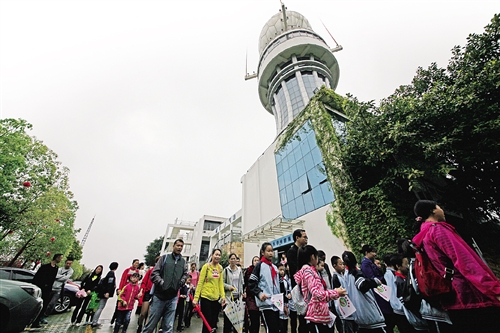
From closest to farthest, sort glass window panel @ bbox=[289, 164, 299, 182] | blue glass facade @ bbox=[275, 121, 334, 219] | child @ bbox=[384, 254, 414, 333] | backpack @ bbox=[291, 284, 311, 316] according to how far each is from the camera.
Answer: backpack @ bbox=[291, 284, 311, 316] < child @ bbox=[384, 254, 414, 333] < blue glass facade @ bbox=[275, 121, 334, 219] < glass window panel @ bbox=[289, 164, 299, 182]

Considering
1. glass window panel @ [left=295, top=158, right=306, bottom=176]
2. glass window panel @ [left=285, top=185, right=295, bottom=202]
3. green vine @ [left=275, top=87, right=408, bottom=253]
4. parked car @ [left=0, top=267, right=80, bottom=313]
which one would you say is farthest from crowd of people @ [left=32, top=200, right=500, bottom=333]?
glass window panel @ [left=285, top=185, right=295, bottom=202]

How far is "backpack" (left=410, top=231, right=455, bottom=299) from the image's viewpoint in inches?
69.0

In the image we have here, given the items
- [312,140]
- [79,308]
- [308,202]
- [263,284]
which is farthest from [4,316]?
[312,140]

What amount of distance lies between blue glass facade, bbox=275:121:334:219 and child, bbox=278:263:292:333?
6.24 metres

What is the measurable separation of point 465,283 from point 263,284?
2.49 metres

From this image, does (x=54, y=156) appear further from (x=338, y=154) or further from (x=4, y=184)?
(x=338, y=154)

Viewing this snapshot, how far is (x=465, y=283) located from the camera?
166cm

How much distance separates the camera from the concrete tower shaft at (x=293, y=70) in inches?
891

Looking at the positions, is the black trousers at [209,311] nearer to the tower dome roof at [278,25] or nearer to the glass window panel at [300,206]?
the glass window panel at [300,206]

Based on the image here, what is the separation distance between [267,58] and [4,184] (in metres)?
26.2

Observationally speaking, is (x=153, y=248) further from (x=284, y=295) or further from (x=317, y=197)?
(x=284, y=295)

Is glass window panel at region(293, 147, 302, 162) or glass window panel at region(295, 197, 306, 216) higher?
glass window panel at region(293, 147, 302, 162)

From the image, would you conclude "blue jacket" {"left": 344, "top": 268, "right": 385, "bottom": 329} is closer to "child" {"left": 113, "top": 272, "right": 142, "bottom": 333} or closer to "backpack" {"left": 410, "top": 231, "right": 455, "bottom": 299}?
"backpack" {"left": 410, "top": 231, "right": 455, "bottom": 299}

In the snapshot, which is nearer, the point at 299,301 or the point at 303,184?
the point at 299,301
